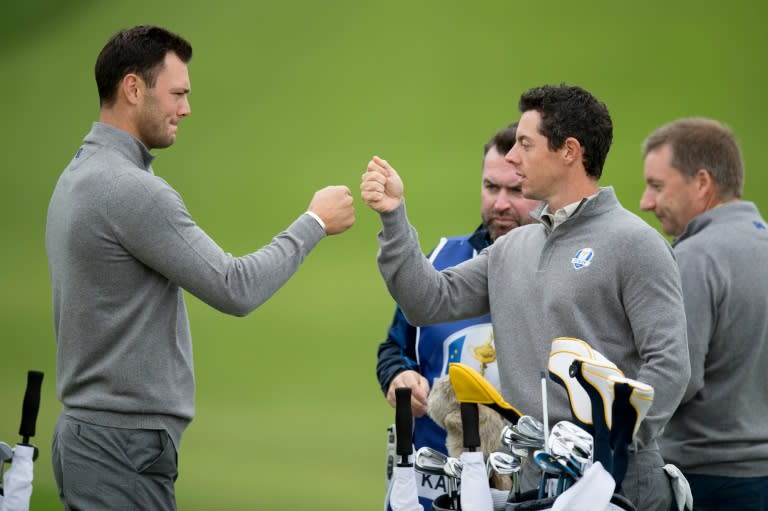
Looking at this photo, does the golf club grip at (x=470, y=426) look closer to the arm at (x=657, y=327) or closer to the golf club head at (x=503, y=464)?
the golf club head at (x=503, y=464)

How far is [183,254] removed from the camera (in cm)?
223

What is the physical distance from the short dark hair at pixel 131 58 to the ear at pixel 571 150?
901mm

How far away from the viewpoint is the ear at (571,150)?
2.44m

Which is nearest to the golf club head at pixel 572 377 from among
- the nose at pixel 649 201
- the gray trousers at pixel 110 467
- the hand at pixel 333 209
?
the hand at pixel 333 209

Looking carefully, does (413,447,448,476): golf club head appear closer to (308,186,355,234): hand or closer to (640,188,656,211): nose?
(308,186,355,234): hand

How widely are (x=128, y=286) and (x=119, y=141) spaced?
33 cm

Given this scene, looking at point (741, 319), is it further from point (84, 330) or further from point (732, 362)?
point (84, 330)

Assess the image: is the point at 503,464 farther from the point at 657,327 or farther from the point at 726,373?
the point at 726,373

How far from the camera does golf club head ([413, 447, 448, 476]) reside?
7.06ft

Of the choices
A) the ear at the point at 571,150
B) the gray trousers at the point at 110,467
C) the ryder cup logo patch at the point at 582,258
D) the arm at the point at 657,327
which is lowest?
the gray trousers at the point at 110,467

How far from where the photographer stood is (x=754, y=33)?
16.7 feet

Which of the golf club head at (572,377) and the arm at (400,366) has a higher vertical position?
the golf club head at (572,377)

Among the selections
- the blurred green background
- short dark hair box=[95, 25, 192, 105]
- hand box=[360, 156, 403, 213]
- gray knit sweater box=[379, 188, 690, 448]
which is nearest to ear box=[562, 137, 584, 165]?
gray knit sweater box=[379, 188, 690, 448]

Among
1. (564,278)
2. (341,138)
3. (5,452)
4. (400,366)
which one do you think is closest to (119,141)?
(5,452)
